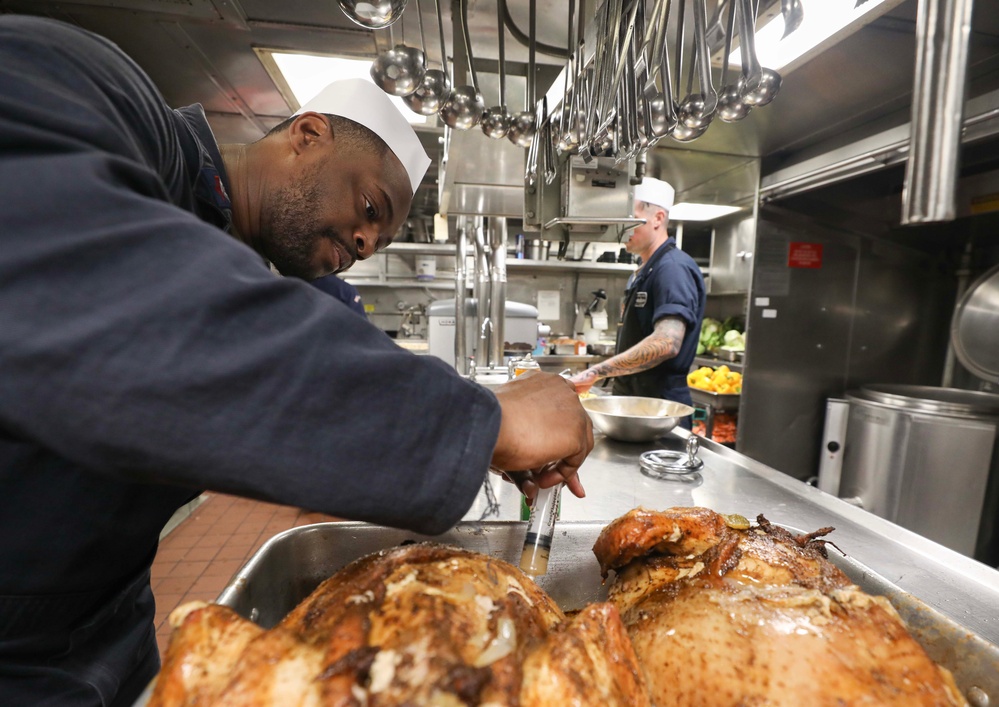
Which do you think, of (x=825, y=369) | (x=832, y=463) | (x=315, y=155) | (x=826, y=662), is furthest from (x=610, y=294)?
(x=826, y=662)

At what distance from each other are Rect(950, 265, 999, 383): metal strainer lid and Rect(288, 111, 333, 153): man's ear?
408cm

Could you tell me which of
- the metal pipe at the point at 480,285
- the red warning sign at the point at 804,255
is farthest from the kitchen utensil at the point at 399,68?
the red warning sign at the point at 804,255

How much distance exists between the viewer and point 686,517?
0.93 meters

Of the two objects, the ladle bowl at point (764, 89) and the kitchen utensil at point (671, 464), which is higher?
the ladle bowl at point (764, 89)

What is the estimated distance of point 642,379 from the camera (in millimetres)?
3096

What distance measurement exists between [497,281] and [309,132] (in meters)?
2.63

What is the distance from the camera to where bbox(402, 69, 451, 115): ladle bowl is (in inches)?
63.0

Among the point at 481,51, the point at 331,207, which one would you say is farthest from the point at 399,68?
the point at 481,51

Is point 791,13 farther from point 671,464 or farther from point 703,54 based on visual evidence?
point 671,464

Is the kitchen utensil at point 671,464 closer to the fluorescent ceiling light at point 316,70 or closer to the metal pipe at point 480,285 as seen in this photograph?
the metal pipe at point 480,285

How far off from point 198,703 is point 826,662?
2.45 ft

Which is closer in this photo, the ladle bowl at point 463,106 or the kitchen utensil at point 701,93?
the kitchen utensil at point 701,93

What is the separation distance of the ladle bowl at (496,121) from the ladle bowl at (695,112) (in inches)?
25.9

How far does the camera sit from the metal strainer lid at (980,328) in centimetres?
307
